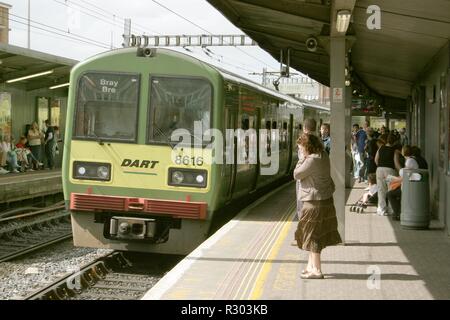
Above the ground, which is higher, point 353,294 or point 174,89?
point 174,89

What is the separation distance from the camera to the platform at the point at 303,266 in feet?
21.7

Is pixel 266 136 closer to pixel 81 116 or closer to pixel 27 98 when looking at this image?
pixel 81 116

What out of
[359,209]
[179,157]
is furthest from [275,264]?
[359,209]

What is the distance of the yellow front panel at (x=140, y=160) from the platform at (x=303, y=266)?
1.03m

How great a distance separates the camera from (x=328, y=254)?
8734 millimetres

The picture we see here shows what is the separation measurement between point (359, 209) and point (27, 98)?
11.3 metres

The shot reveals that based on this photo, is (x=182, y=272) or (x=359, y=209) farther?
(x=359, y=209)

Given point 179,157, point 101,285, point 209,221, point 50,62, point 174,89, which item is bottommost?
point 101,285

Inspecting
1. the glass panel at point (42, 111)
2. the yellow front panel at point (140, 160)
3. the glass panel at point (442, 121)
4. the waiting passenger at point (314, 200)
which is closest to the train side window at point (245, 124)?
the yellow front panel at point (140, 160)

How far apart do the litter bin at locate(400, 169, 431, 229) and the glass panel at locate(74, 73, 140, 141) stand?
4146 mm

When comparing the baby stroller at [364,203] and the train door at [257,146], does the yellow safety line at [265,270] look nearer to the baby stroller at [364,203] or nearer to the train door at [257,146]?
the train door at [257,146]

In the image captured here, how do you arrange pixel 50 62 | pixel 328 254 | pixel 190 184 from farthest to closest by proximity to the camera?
pixel 50 62
pixel 190 184
pixel 328 254

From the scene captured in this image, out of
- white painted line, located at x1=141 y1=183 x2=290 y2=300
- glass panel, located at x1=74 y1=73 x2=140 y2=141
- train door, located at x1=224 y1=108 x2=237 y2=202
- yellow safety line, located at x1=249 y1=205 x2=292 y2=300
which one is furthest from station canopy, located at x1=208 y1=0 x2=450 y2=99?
white painted line, located at x1=141 y1=183 x2=290 y2=300

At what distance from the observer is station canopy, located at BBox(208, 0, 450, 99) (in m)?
8.27
